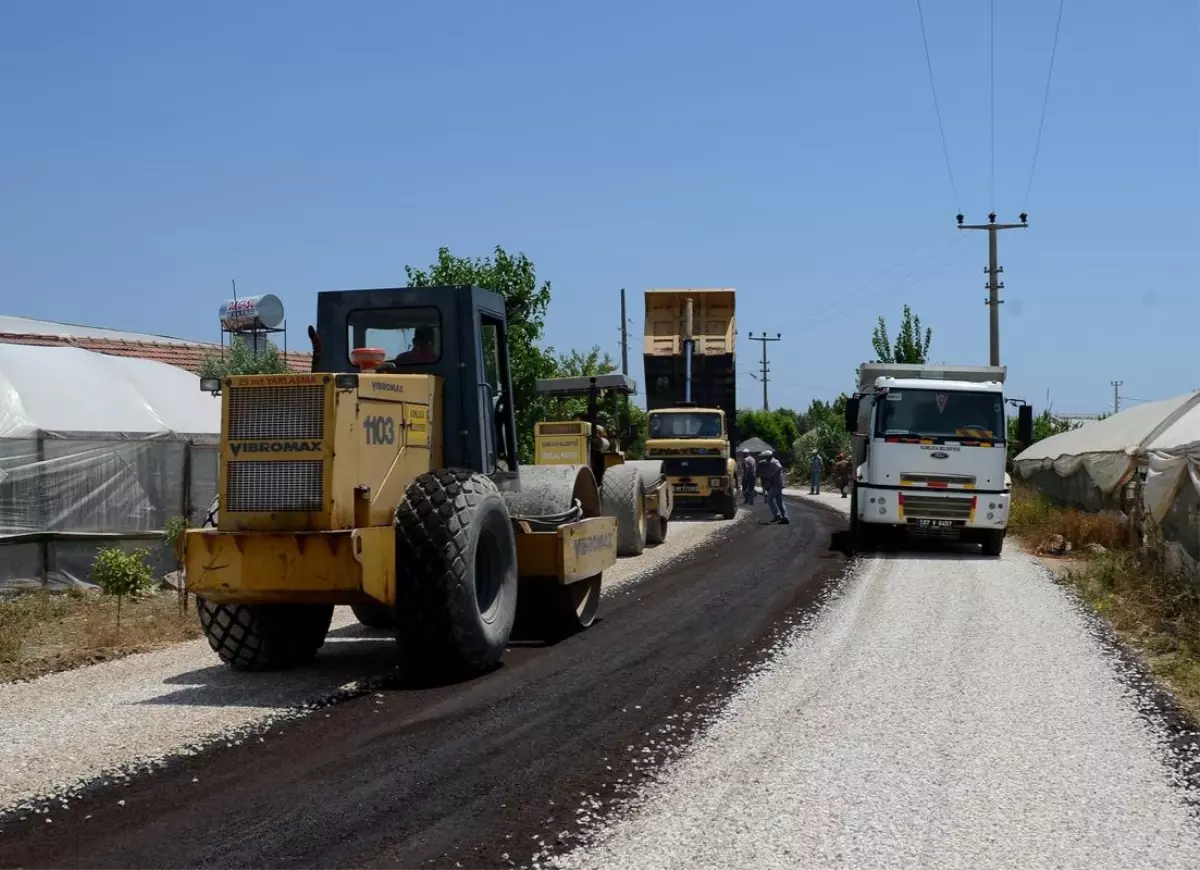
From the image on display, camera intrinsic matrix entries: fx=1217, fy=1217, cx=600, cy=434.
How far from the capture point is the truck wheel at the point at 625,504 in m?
19.0

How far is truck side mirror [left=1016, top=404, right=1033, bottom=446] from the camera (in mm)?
18625

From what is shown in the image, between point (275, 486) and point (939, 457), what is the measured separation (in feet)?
41.9

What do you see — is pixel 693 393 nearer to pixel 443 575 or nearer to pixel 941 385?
pixel 941 385

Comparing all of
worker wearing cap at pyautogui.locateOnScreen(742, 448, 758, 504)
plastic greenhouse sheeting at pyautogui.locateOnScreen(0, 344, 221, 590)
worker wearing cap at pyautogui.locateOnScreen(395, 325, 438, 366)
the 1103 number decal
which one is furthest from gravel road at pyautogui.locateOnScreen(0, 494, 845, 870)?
worker wearing cap at pyautogui.locateOnScreen(742, 448, 758, 504)

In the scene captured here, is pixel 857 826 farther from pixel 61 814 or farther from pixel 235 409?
pixel 235 409

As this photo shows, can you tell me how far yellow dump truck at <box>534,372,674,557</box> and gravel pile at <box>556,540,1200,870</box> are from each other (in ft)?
27.4

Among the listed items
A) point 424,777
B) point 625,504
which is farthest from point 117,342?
point 424,777

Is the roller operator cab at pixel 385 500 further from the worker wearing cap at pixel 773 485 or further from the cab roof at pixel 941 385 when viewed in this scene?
the worker wearing cap at pixel 773 485

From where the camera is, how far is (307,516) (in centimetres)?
812

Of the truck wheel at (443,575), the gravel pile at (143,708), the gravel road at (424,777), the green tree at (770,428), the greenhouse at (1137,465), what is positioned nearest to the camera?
the gravel road at (424,777)

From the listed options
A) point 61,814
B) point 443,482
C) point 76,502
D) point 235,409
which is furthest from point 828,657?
point 76,502

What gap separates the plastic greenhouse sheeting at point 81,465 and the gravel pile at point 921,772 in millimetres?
9934

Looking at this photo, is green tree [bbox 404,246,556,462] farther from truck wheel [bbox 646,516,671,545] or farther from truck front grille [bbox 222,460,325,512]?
truck front grille [bbox 222,460,325,512]

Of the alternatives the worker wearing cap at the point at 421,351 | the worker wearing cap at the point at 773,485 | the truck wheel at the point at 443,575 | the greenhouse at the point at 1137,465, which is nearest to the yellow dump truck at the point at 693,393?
the worker wearing cap at the point at 773,485
